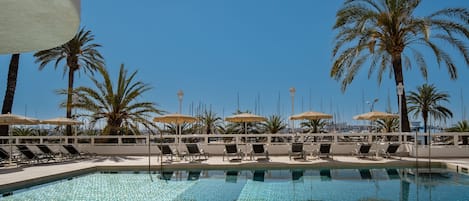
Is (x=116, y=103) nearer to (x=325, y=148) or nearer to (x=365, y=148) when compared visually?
(x=325, y=148)

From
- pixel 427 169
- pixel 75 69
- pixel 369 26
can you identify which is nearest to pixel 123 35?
pixel 75 69

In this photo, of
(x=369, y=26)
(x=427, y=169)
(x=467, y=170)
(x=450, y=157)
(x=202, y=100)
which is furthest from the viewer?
(x=202, y=100)

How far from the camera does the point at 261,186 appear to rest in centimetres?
1015

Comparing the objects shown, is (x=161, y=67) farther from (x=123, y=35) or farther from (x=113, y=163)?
(x=113, y=163)

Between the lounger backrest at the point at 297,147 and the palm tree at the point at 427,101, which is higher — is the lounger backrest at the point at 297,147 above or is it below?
below

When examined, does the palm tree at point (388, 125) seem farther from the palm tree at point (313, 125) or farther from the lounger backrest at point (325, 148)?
the lounger backrest at point (325, 148)

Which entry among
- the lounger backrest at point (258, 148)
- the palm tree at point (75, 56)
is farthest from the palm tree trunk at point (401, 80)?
the palm tree at point (75, 56)

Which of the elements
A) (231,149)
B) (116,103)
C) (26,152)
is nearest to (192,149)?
(231,149)

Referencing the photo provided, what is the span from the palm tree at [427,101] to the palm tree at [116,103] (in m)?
23.5

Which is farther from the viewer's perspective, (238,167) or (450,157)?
(450,157)

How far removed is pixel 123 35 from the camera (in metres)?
27.0

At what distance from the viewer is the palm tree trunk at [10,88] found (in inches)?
768

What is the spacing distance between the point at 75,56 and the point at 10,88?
547cm

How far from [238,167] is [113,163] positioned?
15.0ft
